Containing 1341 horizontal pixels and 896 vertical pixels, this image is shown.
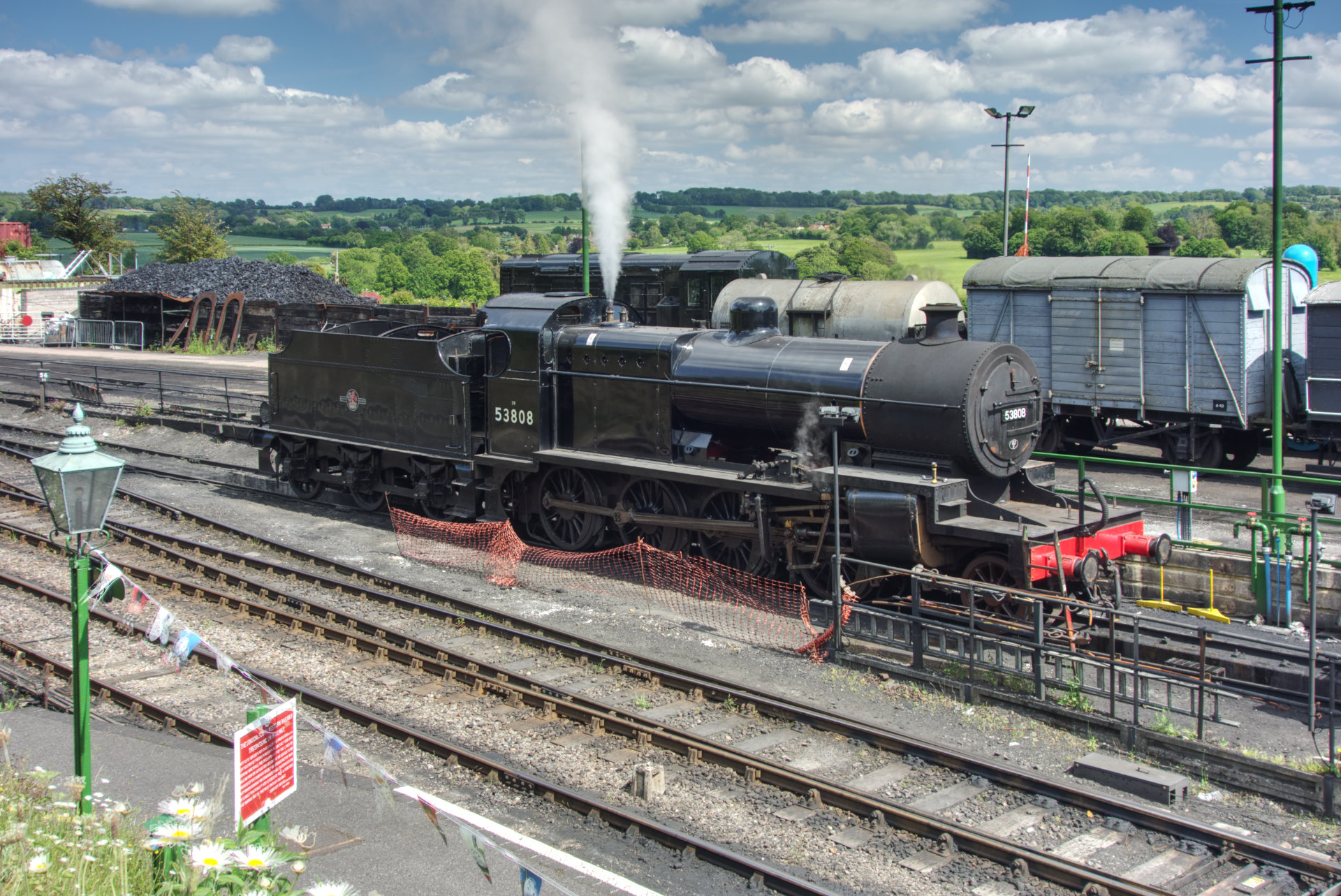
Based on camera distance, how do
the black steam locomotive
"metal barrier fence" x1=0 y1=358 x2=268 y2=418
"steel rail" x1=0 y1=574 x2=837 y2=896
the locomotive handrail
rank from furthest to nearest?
"metal barrier fence" x1=0 y1=358 x2=268 y2=418 < the locomotive handrail < the black steam locomotive < "steel rail" x1=0 y1=574 x2=837 y2=896

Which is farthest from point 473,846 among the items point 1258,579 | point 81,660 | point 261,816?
point 1258,579

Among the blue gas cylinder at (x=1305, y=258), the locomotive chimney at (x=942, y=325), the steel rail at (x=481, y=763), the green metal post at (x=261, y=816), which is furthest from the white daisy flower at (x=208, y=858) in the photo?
the blue gas cylinder at (x=1305, y=258)

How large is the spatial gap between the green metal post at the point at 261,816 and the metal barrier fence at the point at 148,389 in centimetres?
1903

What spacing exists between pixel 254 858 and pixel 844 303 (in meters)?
20.4

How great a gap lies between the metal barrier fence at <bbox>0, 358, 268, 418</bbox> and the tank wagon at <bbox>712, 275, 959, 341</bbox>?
11.7 m

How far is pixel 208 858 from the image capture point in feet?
13.8

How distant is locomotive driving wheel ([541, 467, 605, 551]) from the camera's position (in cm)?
1376

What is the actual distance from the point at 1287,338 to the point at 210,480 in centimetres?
1931

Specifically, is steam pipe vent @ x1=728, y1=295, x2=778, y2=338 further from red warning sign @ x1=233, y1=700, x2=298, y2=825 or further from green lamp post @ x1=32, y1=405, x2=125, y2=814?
red warning sign @ x1=233, y1=700, x2=298, y2=825

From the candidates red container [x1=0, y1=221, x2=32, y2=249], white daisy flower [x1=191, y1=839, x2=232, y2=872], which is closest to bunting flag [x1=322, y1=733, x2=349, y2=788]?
white daisy flower [x1=191, y1=839, x2=232, y2=872]

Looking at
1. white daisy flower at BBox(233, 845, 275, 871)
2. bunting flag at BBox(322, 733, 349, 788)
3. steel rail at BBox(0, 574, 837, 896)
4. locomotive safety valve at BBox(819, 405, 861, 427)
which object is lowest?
steel rail at BBox(0, 574, 837, 896)

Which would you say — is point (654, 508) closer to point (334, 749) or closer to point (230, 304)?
point (334, 749)

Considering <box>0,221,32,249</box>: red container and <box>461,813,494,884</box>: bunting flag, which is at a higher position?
<box>0,221,32,249</box>: red container

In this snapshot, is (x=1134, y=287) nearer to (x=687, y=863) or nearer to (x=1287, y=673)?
(x=1287, y=673)
